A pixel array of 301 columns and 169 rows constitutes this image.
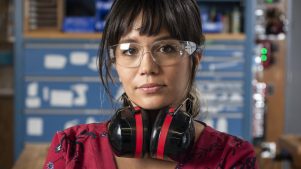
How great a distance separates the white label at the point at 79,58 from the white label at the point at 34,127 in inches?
19.7

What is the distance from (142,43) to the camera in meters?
1.01

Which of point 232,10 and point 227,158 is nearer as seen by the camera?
point 227,158

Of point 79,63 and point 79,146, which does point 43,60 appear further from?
point 79,146

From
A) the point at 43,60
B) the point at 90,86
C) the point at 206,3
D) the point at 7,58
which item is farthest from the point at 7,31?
the point at 206,3

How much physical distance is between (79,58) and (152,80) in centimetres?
251

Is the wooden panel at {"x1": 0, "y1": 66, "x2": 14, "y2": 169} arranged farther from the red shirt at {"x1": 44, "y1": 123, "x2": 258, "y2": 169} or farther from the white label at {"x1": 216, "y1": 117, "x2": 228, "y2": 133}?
the red shirt at {"x1": 44, "y1": 123, "x2": 258, "y2": 169}

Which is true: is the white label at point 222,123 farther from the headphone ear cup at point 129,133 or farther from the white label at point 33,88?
the headphone ear cup at point 129,133

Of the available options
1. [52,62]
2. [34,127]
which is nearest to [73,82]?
[52,62]

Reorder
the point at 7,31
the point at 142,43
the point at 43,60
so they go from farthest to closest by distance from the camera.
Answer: the point at 7,31 < the point at 43,60 < the point at 142,43

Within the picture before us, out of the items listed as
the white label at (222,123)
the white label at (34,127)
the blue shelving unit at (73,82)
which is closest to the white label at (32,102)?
the blue shelving unit at (73,82)

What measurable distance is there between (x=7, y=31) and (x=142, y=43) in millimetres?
3173

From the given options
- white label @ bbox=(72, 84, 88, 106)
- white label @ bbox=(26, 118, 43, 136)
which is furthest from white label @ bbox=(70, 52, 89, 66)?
white label @ bbox=(26, 118, 43, 136)

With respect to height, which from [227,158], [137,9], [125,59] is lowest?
[227,158]

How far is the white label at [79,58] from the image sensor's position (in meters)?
3.42
